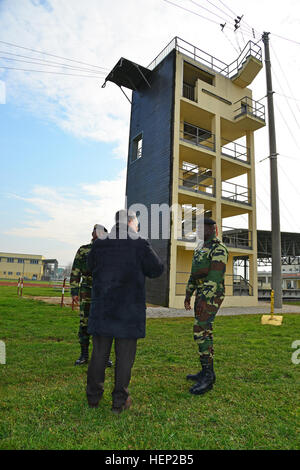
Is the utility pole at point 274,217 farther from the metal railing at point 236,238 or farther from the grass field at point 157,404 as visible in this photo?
the grass field at point 157,404

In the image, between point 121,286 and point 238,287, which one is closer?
point 121,286

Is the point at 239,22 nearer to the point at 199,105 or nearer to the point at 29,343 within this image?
the point at 199,105

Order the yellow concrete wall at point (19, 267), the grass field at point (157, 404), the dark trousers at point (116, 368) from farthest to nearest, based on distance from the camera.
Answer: the yellow concrete wall at point (19, 267), the dark trousers at point (116, 368), the grass field at point (157, 404)

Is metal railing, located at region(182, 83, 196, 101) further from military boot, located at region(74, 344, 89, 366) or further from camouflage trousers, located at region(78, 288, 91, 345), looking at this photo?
military boot, located at region(74, 344, 89, 366)

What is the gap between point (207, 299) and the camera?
3162mm

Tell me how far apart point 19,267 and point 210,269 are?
298 ft

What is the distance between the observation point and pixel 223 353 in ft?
14.8

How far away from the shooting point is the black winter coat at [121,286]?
2.48m

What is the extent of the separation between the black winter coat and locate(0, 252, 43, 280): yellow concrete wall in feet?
283

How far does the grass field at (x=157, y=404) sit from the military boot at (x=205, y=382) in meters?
0.08

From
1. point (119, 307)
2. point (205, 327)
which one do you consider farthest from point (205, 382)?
point (119, 307)

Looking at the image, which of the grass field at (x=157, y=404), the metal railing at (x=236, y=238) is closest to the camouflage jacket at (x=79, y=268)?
the grass field at (x=157, y=404)

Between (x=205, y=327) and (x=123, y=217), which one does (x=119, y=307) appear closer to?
(x=123, y=217)

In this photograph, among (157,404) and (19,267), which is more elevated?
(19,267)
